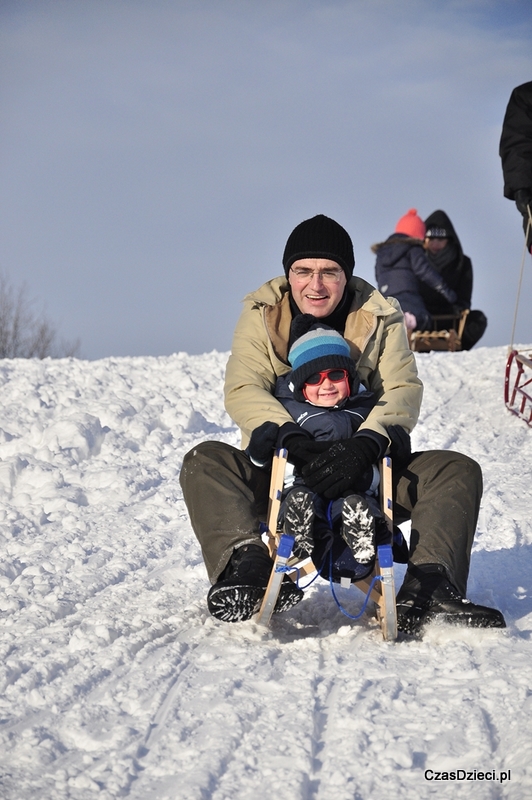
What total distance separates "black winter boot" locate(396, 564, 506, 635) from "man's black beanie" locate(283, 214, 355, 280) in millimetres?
1195

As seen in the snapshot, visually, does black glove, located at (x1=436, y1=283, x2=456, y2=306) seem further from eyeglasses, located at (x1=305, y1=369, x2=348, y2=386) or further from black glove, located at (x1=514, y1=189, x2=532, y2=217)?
eyeglasses, located at (x1=305, y1=369, x2=348, y2=386)

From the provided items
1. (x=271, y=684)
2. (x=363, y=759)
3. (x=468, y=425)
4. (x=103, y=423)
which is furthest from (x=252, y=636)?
(x=468, y=425)

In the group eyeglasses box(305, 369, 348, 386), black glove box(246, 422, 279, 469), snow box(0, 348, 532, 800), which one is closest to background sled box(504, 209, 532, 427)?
snow box(0, 348, 532, 800)

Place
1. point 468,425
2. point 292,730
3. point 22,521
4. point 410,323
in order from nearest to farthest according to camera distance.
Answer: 1. point 292,730
2. point 22,521
3. point 468,425
4. point 410,323

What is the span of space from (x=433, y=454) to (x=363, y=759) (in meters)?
1.31

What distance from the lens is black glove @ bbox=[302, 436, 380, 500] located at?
2.61 metres

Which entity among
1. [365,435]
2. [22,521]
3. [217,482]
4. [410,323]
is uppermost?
[410,323]

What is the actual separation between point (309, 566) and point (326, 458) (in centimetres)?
34

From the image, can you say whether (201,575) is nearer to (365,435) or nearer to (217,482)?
(217,482)

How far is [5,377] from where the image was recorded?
22.0 feet

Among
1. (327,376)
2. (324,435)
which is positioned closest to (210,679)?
(324,435)

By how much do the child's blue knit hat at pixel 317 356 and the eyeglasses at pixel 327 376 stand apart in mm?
19

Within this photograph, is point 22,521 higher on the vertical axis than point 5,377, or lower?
lower
